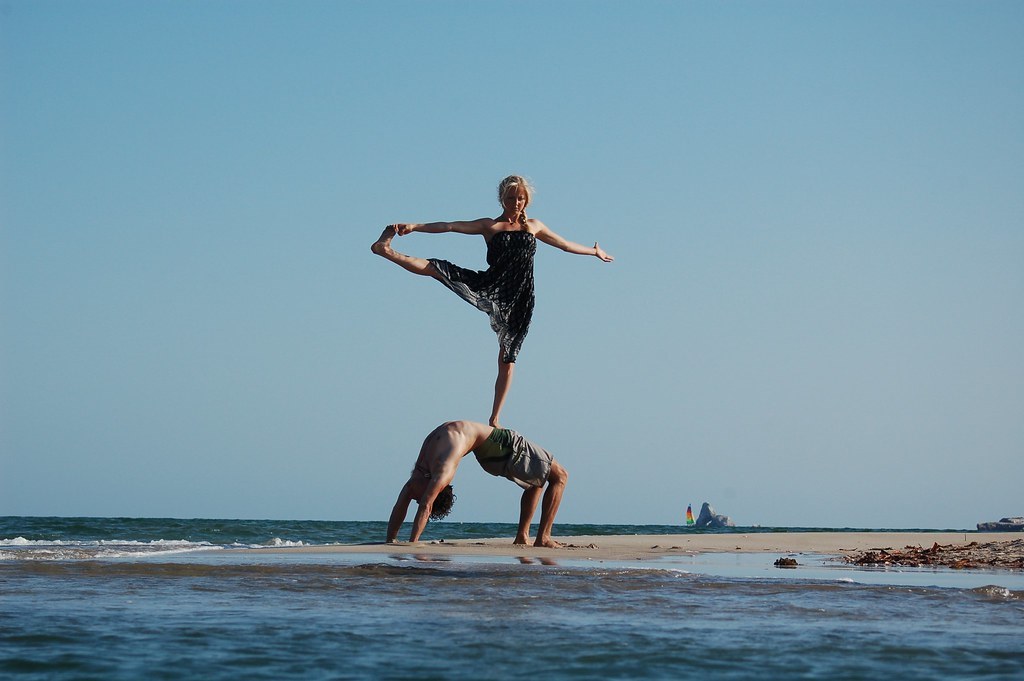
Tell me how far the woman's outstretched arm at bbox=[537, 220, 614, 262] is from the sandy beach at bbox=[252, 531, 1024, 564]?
2.30m

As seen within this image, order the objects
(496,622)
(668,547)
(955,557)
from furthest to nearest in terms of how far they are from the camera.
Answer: (668,547) < (955,557) < (496,622)

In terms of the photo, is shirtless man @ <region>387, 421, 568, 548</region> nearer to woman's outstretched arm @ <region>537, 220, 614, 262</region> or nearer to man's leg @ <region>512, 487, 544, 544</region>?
man's leg @ <region>512, 487, 544, 544</region>

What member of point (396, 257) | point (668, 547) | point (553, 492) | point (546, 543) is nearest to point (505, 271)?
point (396, 257)

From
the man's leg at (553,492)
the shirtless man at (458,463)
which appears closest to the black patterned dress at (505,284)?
the shirtless man at (458,463)

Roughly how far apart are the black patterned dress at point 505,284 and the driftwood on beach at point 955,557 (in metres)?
3.00

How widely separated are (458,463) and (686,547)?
2501 mm

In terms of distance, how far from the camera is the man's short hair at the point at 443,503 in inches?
318

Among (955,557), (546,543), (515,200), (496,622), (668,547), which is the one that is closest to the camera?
(496,622)

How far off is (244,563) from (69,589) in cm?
157

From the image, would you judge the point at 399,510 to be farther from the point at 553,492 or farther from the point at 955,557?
the point at 955,557

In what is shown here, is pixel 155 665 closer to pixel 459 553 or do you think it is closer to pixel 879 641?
pixel 879 641

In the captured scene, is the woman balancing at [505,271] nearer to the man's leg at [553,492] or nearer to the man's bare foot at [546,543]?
the man's leg at [553,492]

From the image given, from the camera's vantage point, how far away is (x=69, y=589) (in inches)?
206

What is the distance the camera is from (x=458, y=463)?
26.1 feet
